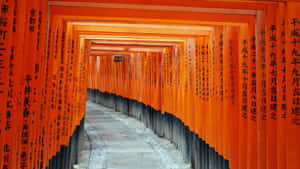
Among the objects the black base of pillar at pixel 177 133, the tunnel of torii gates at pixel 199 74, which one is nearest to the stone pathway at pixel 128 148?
the black base of pillar at pixel 177 133

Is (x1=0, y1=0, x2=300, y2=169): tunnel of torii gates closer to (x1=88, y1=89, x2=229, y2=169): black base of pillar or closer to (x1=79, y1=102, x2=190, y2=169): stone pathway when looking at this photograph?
(x1=88, y1=89, x2=229, y2=169): black base of pillar

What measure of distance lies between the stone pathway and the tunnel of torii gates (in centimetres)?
114

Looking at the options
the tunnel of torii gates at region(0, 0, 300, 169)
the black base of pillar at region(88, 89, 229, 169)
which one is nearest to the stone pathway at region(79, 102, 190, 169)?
the black base of pillar at region(88, 89, 229, 169)

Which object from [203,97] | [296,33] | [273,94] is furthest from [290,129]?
[203,97]

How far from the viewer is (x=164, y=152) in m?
6.45

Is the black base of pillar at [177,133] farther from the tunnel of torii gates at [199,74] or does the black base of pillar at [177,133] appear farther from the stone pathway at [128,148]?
the stone pathway at [128,148]

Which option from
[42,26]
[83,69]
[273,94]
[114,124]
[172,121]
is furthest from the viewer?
[114,124]

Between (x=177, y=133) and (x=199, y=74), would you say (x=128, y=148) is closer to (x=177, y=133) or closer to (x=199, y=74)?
(x=177, y=133)

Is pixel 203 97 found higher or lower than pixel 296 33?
lower

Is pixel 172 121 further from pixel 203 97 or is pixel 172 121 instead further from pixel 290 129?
pixel 290 129

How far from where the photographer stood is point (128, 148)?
6875 millimetres

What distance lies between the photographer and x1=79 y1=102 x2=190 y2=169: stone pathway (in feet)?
18.4

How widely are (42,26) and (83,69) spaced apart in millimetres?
3634

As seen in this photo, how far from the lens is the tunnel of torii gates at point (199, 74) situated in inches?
77.0
